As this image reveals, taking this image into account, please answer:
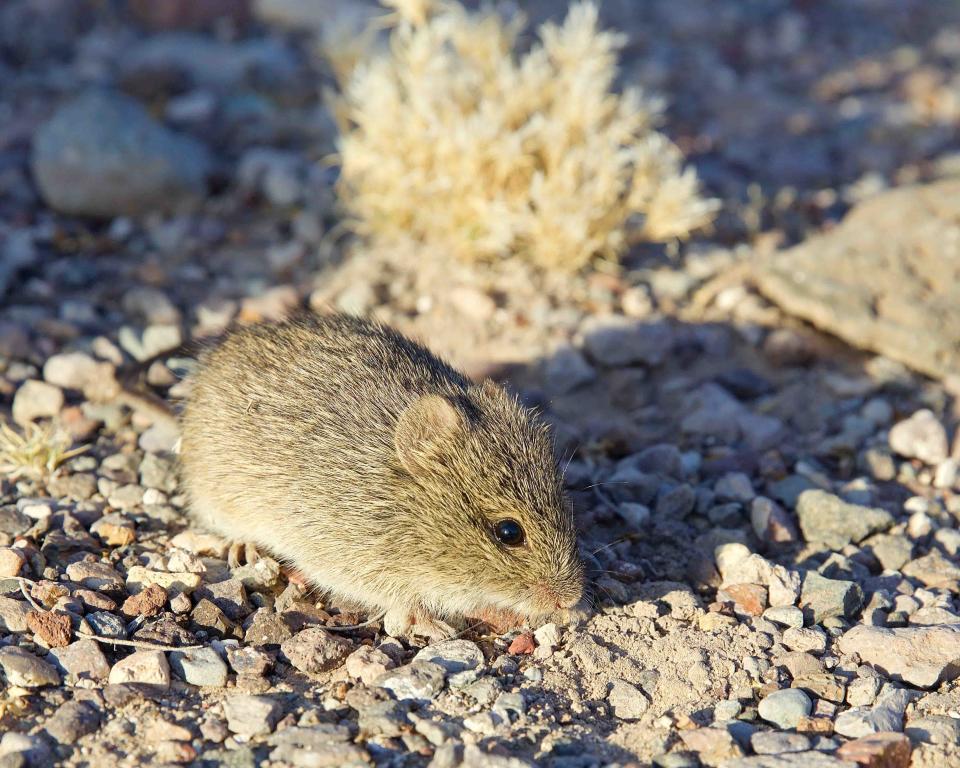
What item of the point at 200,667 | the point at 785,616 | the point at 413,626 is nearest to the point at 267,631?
the point at 200,667

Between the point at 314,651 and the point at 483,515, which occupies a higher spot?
the point at 483,515

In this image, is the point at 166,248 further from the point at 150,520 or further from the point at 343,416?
the point at 343,416

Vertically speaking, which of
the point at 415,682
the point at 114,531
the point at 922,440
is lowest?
the point at 114,531

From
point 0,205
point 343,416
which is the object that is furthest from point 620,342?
point 0,205

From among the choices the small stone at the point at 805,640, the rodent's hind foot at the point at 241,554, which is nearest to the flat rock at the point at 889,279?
the small stone at the point at 805,640

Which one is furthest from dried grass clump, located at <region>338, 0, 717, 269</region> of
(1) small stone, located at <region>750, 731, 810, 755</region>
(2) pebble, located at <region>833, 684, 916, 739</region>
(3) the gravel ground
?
(1) small stone, located at <region>750, 731, 810, 755</region>

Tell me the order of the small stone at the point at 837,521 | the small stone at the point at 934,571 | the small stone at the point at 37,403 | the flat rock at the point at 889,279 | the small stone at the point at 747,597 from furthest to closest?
the flat rock at the point at 889,279 < the small stone at the point at 37,403 < the small stone at the point at 837,521 < the small stone at the point at 934,571 < the small stone at the point at 747,597

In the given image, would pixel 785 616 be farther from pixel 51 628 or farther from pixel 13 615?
pixel 13 615

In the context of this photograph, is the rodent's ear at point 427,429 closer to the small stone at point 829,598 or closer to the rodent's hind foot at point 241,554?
the rodent's hind foot at point 241,554
